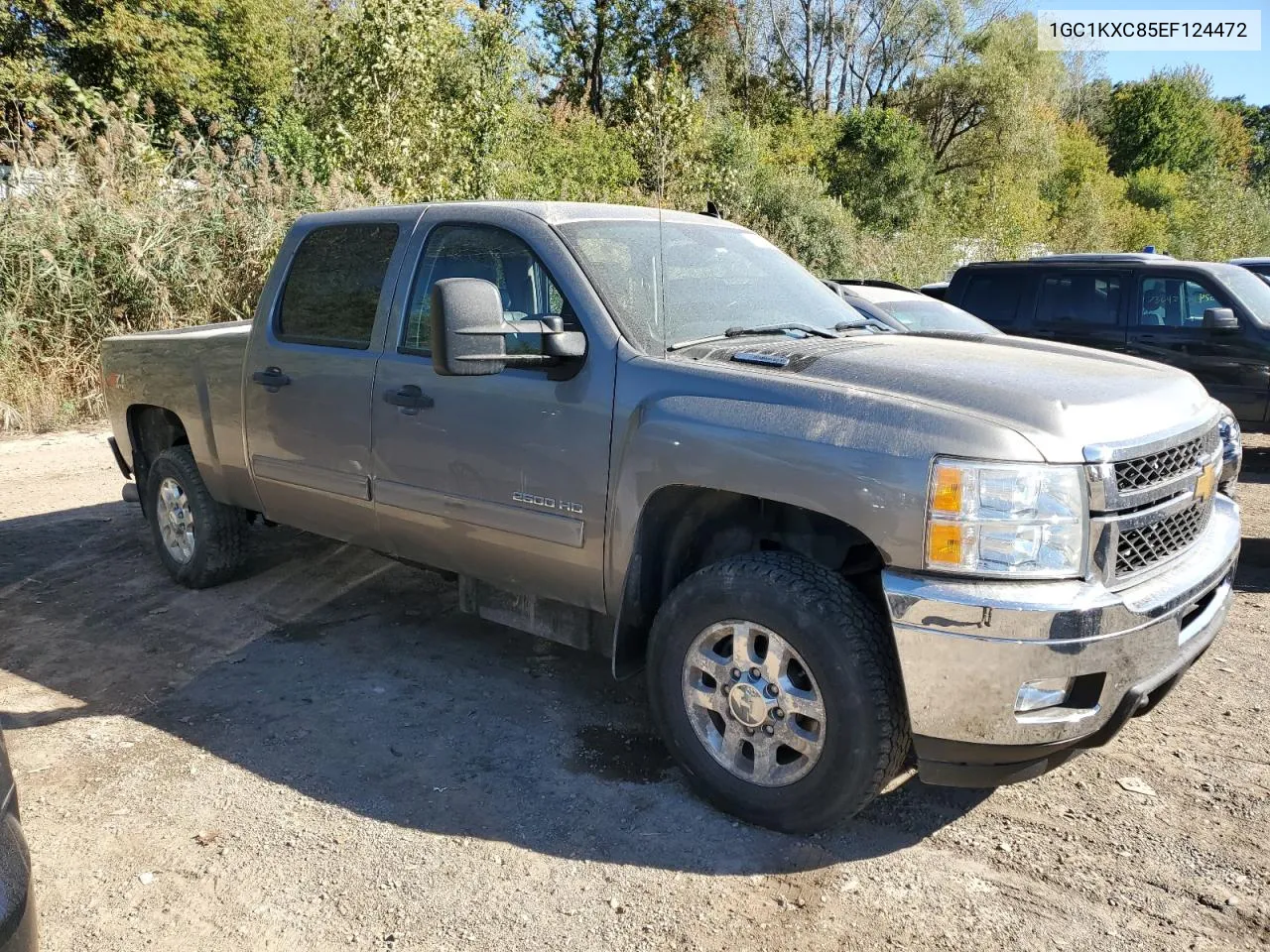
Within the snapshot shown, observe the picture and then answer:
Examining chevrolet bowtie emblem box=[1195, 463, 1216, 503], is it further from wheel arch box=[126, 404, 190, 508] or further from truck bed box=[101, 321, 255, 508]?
wheel arch box=[126, 404, 190, 508]

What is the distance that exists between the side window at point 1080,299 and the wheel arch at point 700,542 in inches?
292

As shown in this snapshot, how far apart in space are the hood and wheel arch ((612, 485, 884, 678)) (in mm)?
474

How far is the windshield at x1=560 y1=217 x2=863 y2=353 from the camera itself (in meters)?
3.75

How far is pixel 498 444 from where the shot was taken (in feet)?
12.7

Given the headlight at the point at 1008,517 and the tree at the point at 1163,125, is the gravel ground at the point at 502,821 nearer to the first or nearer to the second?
the headlight at the point at 1008,517

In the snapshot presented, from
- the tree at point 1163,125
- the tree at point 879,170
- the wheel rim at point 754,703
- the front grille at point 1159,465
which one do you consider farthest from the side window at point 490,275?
the tree at point 1163,125

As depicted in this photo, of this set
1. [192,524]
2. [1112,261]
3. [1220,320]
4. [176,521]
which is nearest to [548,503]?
[192,524]

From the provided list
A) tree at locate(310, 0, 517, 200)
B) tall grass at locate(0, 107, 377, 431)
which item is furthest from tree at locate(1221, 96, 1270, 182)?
tall grass at locate(0, 107, 377, 431)

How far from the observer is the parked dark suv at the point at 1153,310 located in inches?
351

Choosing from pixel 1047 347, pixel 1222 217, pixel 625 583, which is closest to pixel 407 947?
pixel 625 583

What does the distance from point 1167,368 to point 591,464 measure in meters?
2.14

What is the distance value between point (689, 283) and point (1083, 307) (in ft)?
23.6

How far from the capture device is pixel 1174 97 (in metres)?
54.7

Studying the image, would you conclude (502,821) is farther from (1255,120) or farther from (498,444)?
A: (1255,120)
